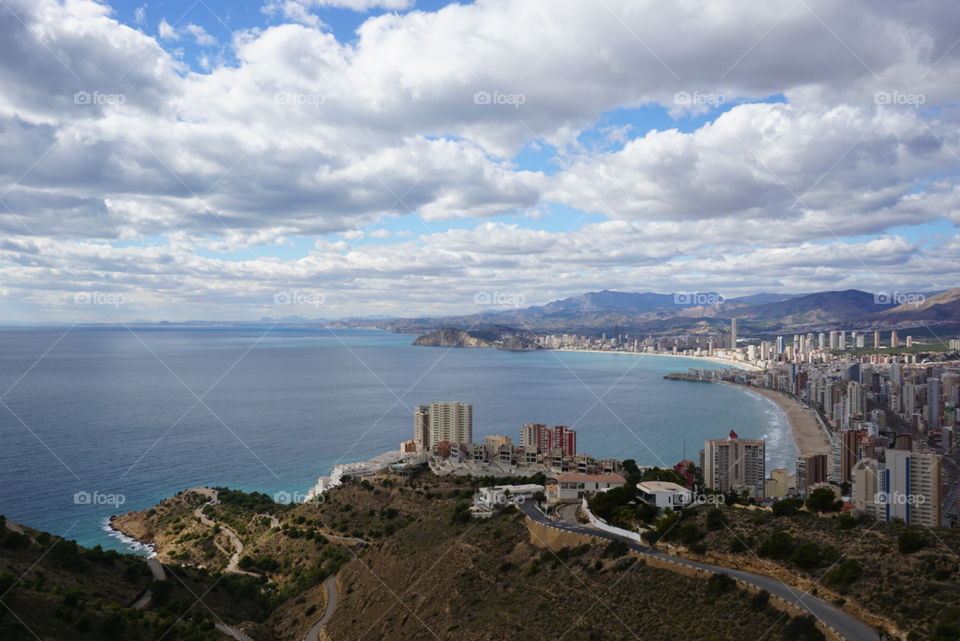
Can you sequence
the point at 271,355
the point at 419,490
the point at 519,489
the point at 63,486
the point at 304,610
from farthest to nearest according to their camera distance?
the point at 271,355 < the point at 63,486 < the point at 419,490 < the point at 519,489 < the point at 304,610

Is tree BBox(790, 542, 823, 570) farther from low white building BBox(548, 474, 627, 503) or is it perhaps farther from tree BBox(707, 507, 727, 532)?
low white building BBox(548, 474, 627, 503)

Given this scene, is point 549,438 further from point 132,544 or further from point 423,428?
point 132,544

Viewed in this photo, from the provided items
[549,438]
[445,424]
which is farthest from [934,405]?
[445,424]

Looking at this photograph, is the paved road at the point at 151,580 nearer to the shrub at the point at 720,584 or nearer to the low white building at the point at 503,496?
the low white building at the point at 503,496

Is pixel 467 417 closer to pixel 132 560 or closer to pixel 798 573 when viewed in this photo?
pixel 132 560

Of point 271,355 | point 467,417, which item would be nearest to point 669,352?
point 271,355

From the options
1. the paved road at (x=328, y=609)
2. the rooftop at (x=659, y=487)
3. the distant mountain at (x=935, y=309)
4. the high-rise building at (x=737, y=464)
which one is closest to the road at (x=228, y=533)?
the paved road at (x=328, y=609)

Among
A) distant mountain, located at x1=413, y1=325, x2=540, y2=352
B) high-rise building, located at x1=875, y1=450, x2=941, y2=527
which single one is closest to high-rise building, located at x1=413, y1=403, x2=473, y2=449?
high-rise building, located at x1=875, y1=450, x2=941, y2=527
